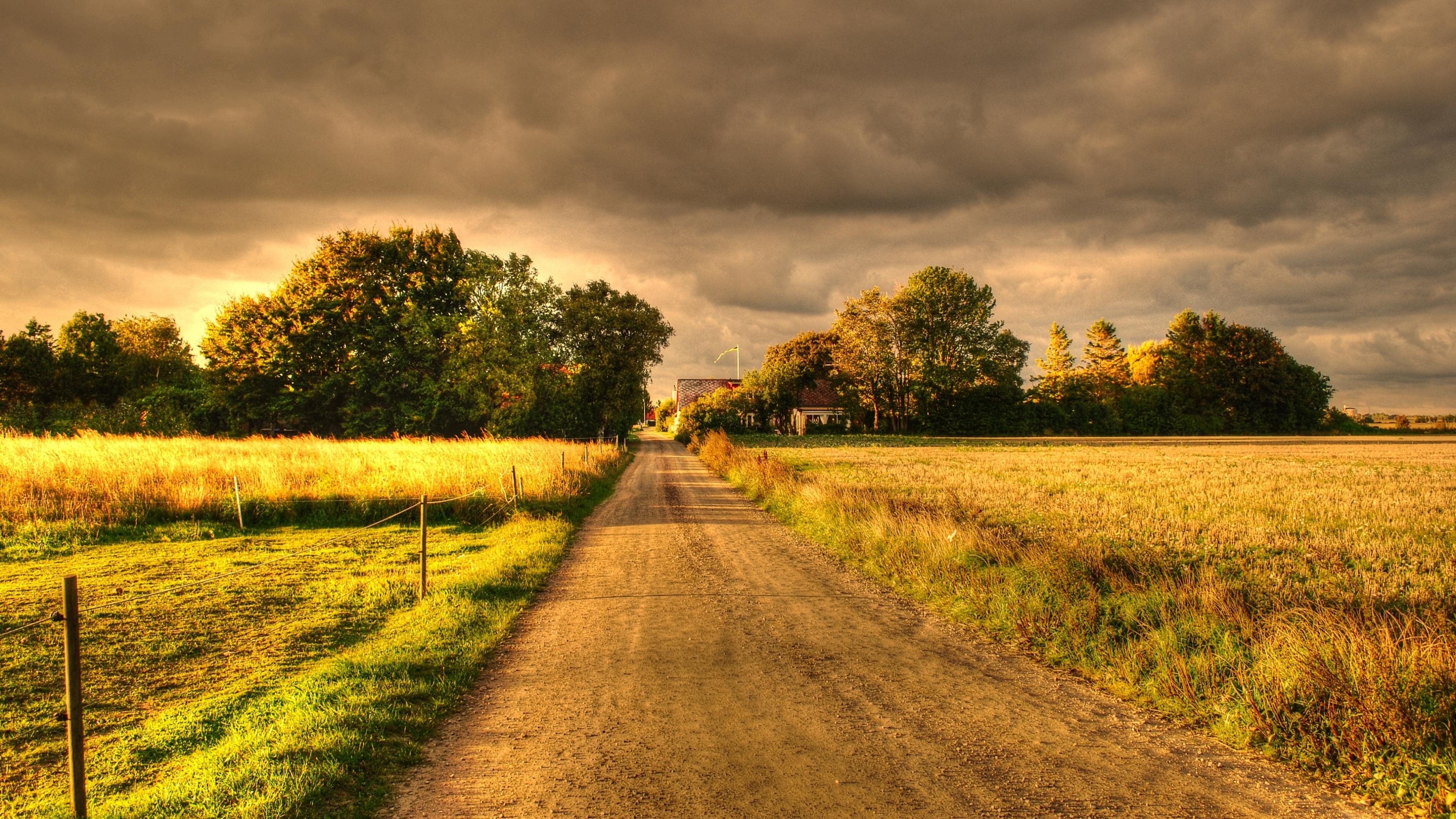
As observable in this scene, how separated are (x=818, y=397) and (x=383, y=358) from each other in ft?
143

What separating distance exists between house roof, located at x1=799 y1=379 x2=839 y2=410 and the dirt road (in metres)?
59.0

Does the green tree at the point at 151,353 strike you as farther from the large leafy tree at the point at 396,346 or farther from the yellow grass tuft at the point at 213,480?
the yellow grass tuft at the point at 213,480

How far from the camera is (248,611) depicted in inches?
310

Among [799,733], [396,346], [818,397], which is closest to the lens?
[799,733]

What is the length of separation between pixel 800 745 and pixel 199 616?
7.59m

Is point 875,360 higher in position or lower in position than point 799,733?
higher

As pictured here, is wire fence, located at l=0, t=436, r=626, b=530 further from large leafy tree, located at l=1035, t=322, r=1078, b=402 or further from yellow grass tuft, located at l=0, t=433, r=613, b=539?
large leafy tree, located at l=1035, t=322, r=1078, b=402

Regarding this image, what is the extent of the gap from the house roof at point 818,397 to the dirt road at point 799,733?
58983 mm

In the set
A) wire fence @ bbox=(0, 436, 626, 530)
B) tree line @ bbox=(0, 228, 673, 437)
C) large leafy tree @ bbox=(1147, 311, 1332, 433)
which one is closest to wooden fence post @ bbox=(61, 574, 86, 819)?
wire fence @ bbox=(0, 436, 626, 530)

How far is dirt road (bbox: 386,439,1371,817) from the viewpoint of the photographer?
367cm

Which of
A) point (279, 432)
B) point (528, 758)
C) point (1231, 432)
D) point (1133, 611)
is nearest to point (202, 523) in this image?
point (528, 758)

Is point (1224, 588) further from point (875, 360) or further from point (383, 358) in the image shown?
point (875, 360)

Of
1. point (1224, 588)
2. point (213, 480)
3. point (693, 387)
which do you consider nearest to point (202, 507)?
point (213, 480)

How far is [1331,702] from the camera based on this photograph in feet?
14.1
